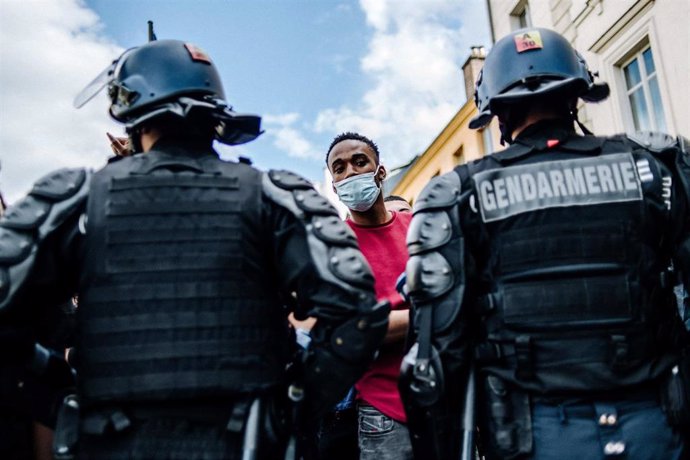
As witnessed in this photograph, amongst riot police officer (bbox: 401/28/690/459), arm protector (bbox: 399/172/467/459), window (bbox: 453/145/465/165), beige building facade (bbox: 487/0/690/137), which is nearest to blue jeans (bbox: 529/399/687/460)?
riot police officer (bbox: 401/28/690/459)

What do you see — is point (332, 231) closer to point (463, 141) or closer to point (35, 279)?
point (35, 279)

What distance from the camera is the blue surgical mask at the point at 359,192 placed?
322cm

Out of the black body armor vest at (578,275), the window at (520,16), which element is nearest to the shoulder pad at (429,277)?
the black body armor vest at (578,275)

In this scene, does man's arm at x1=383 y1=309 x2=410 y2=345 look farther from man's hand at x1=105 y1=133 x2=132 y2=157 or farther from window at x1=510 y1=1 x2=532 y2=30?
window at x1=510 y1=1 x2=532 y2=30

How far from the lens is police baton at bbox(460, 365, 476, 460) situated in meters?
2.06

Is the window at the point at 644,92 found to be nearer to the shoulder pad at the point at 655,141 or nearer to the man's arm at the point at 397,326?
the shoulder pad at the point at 655,141

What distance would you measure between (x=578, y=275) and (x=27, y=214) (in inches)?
74.2

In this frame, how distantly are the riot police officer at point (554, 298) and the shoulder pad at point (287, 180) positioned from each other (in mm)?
495

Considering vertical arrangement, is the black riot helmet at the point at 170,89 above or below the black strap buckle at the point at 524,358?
above

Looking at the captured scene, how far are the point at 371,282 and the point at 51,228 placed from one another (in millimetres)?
1076

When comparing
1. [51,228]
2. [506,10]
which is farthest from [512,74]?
[506,10]

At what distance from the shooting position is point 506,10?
12.3 metres

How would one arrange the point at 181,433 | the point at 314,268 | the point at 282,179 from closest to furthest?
the point at 181,433 < the point at 314,268 < the point at 282,179

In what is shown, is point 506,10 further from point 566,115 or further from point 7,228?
point 7,228
